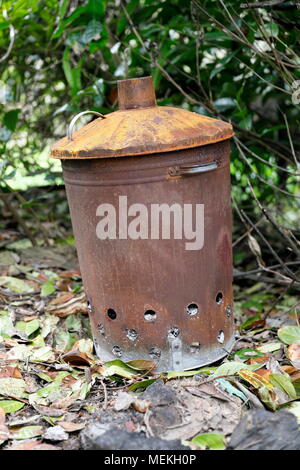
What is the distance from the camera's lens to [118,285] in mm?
2543

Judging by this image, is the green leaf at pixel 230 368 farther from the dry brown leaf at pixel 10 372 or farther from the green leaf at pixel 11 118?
the green leaf at pixel 11 118

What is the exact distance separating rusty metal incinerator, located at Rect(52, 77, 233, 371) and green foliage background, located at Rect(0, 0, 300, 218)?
26.1 inches

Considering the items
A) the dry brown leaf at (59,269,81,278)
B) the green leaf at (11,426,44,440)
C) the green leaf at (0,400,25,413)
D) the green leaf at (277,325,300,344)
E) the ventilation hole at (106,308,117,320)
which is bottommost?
the dry brown leaf at (59,269,81,278)

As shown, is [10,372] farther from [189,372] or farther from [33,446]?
[189,372]

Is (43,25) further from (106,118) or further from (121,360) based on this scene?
(121,360)

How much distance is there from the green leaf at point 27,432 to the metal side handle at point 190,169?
111cm

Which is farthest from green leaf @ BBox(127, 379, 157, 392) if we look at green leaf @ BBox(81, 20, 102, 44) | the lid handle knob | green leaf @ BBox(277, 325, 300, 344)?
green leaf @ BBox(81, 20, 102, 44)

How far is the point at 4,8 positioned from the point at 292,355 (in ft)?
8.34

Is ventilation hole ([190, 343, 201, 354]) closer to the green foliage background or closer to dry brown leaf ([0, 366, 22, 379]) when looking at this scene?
dry brown leaf ([0, 366, 22, 379])

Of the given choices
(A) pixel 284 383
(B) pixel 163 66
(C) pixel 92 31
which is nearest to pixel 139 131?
(A) pixel 284 383

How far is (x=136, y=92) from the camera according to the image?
2619 mm

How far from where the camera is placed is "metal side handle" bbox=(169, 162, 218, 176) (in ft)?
7.89

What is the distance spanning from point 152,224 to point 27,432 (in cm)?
94
